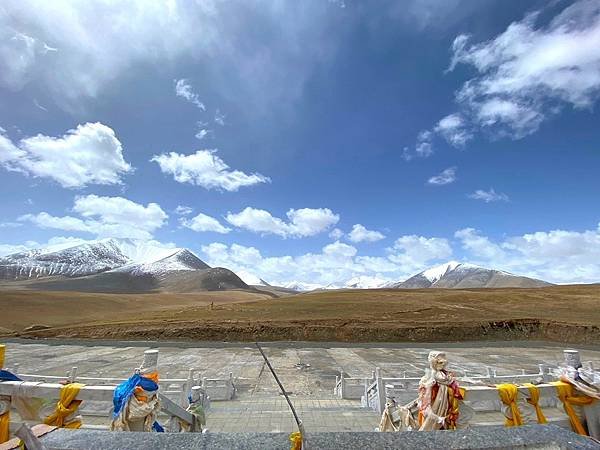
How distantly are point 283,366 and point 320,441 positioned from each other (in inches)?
895

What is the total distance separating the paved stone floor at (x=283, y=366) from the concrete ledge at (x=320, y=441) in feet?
22.0

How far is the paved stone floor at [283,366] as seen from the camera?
32.4ft

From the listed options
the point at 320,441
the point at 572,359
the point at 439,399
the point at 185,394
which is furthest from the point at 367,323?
the point at 320,441

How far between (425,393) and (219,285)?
199465 mm

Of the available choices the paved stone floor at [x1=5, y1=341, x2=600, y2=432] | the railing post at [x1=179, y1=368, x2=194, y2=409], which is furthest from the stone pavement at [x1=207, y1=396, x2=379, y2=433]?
the railing post at [x1=179, y1=368, x2=194, y2=409]

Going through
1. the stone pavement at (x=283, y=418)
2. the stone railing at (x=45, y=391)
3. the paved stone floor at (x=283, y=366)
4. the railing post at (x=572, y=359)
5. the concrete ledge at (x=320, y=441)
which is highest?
the railing post at (x=572, y=359)

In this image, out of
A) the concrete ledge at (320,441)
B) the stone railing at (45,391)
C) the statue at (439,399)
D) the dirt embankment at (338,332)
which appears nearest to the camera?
the concrete ledge at (320,441)

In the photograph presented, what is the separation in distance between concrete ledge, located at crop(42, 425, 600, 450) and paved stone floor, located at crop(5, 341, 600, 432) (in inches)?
265

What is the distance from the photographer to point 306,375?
20750mm

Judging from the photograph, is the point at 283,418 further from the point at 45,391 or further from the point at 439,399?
the point at 45,391

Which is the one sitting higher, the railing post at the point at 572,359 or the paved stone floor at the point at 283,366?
the railing post at the point at 572,359

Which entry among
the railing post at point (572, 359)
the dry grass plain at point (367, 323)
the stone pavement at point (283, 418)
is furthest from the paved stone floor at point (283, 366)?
the dry grass plain at point (367, 323)

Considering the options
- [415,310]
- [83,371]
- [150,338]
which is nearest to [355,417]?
[83,371]

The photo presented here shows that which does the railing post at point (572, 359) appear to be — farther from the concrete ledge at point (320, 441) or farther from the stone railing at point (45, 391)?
the stone railing at point (45, 391)
